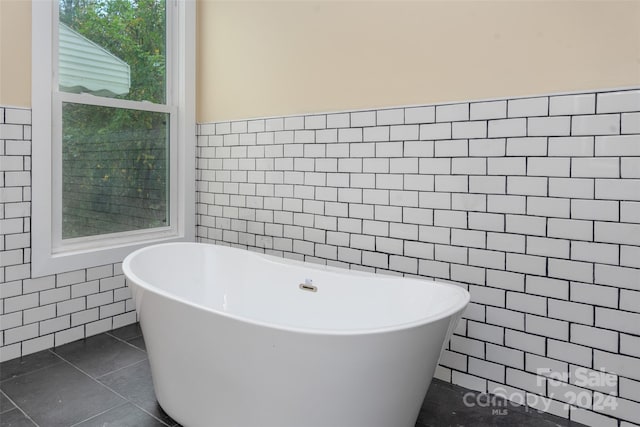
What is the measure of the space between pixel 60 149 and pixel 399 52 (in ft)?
7.13

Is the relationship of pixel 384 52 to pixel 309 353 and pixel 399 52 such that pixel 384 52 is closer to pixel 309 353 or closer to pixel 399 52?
pixel 399 52

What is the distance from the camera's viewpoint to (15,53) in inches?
98.9

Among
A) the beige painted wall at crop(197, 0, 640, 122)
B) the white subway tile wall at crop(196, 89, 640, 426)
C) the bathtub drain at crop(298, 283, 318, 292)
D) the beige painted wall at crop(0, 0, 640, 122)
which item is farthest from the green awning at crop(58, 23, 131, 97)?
the bathtub drain at crop(298, 283, 318, 292)

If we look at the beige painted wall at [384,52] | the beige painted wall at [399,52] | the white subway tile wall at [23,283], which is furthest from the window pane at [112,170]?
the beige painted wall at [399,52]

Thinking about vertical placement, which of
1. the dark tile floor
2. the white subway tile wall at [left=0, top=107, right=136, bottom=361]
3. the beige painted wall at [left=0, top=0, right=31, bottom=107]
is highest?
the beige painted wall at [left=0, top=0, right=31, bottom=107]

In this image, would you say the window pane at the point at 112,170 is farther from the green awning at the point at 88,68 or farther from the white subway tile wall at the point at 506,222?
the white subway tile wall at the point at 506,222

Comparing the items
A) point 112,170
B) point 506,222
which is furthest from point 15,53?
point 506,222

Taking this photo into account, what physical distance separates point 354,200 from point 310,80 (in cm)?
84

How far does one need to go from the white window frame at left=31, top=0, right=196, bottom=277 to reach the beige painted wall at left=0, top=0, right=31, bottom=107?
0.03 m

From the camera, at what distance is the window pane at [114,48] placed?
9.25ft

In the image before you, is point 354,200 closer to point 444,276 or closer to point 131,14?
point 444,276

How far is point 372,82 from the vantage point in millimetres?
2547

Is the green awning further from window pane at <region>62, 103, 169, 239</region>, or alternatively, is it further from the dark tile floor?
the dark tile floor

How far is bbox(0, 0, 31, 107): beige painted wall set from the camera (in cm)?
247
